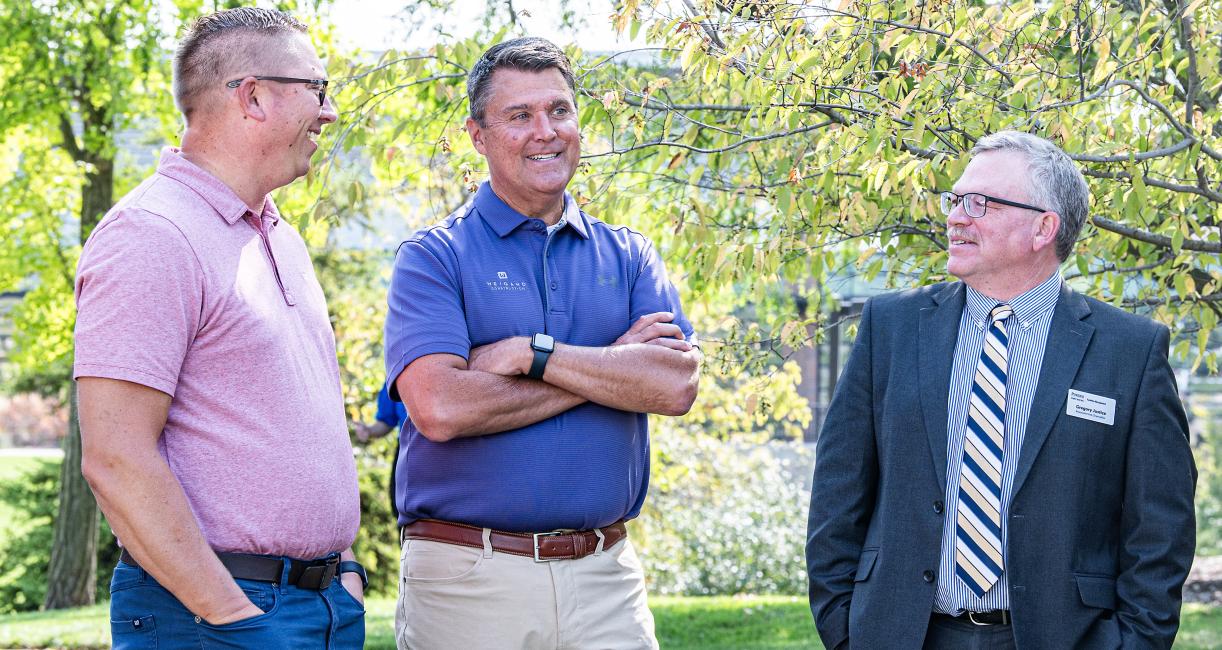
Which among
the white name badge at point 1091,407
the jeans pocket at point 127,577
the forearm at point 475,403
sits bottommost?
the jeans pocket at point 127,577

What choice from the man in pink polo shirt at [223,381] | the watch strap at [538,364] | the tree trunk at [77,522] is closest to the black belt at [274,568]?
the man in pink polo shirt at [223,381]

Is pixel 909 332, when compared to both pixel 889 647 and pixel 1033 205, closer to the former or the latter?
pixel 1033 205

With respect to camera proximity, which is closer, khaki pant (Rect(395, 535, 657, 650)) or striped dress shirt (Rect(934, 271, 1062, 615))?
striped dress shirt (Rect(934, 271, 1062, 615))

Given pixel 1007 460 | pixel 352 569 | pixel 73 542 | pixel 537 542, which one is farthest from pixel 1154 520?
pixel 73 542

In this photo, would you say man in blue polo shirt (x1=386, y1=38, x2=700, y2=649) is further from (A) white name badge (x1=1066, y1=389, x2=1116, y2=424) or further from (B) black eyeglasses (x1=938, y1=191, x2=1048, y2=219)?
(A) white name badge (x1=1066, y1=389, x2=1116, y2=424)

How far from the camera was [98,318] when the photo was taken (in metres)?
2.53

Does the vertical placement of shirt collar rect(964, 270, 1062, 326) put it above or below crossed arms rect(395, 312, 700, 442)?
above

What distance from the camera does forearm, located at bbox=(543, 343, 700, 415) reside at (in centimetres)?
332

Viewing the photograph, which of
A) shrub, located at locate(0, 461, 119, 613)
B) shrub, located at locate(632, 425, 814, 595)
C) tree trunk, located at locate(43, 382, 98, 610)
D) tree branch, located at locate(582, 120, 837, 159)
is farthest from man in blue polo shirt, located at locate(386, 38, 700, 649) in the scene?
shrub, located at locate(0, 461, 119, 613)

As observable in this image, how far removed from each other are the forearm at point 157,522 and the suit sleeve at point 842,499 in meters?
1.58

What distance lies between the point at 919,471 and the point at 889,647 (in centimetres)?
45

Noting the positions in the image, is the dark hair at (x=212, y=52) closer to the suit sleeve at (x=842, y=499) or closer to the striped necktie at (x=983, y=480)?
the suit sleeve at (x=842, y=499)

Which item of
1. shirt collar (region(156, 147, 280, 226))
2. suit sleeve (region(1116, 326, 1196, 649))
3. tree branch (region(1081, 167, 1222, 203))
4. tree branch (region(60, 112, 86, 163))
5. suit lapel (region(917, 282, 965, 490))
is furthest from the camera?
tree branch (region(60, 112, 86, 163))

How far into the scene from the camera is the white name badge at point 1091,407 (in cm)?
312
